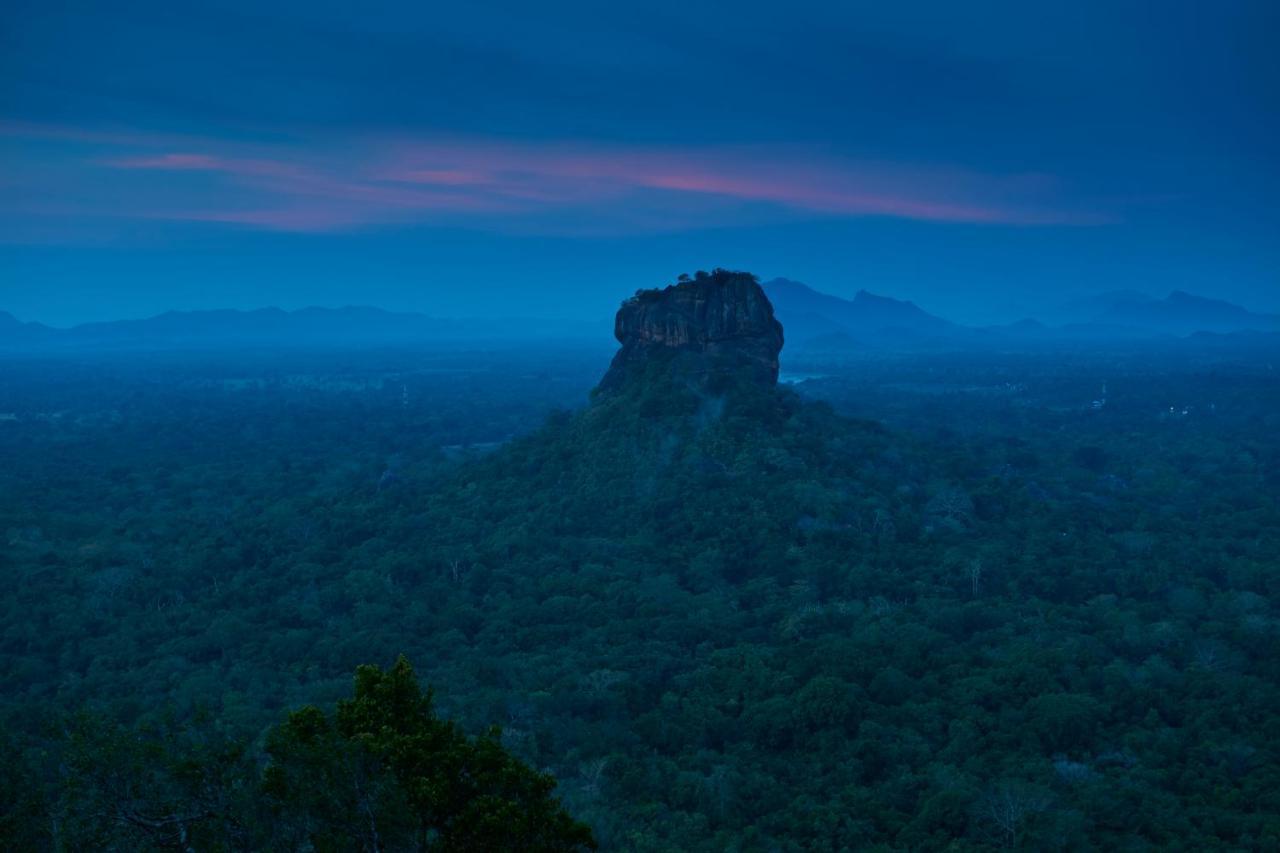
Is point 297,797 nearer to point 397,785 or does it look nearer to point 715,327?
point 397,785

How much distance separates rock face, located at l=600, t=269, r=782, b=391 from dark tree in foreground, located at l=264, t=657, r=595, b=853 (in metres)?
54.7

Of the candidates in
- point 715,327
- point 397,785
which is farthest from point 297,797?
point 715,327

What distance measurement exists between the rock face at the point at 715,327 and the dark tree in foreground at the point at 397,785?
180ft

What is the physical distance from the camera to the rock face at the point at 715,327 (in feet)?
229

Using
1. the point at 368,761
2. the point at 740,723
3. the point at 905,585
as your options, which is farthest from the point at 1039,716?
the point at 368,761

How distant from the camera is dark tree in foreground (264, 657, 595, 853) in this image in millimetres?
12453

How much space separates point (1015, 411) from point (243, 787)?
117614 millimetres

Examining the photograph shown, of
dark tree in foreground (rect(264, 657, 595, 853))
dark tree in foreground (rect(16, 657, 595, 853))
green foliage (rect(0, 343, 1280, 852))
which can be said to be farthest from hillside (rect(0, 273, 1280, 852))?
dark tree in foreground (rect(264, 657, 595, 853))

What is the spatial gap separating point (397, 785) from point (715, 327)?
59504mm

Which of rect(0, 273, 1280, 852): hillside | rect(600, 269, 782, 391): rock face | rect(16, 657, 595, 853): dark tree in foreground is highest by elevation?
rect(600, 269, 782, 391): rock face

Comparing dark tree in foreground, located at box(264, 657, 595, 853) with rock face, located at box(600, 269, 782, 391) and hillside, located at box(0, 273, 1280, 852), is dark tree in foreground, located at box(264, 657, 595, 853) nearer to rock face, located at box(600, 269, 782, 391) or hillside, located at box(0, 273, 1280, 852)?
hillside, located at box(0, 273, 1280, 852)

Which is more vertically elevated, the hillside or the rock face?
the rock face

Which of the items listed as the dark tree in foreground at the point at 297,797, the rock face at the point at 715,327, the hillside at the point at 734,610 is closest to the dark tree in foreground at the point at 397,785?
the dark tree in foreground at the point at 297,797

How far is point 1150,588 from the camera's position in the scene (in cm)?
4338
